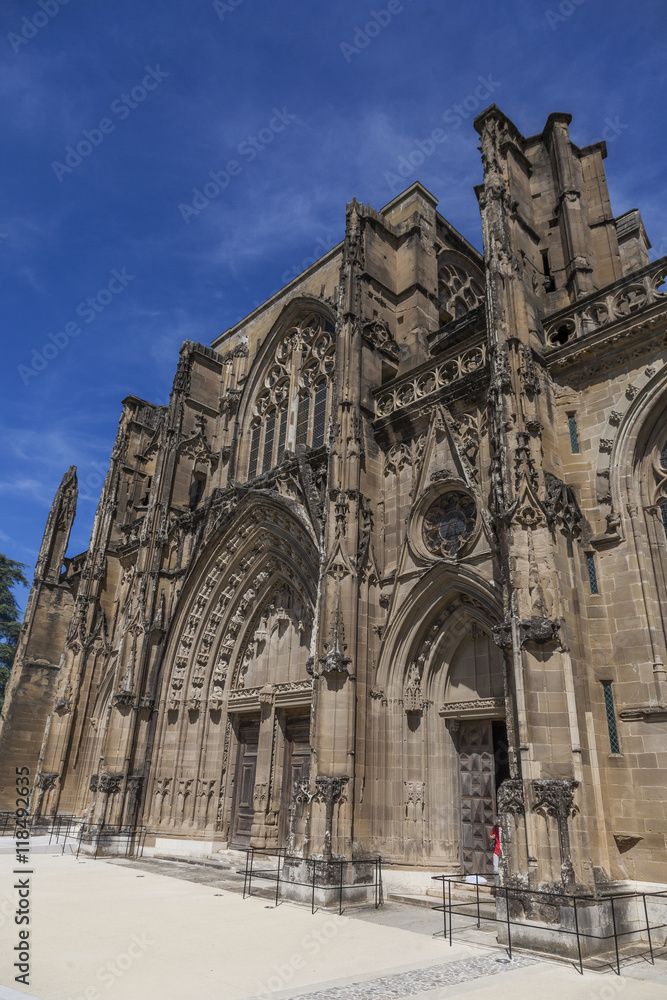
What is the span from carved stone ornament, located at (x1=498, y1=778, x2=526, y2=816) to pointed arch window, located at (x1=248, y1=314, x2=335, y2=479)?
10855 millimetres

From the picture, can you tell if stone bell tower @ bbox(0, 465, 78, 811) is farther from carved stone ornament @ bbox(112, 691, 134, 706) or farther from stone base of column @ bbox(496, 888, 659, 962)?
stone base of column @ bbox(496, 888, 659, 962)

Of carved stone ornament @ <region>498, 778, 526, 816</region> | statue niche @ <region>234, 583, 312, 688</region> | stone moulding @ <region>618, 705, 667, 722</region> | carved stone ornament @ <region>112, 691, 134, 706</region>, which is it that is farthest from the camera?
carved stone ornament @ <region>112, 691, 134, 706</region>

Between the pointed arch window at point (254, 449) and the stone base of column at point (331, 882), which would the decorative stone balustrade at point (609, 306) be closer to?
the stone base of column at point (331, 882)

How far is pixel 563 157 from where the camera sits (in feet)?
48.6

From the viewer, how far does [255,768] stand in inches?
660

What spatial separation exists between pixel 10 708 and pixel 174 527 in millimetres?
10750

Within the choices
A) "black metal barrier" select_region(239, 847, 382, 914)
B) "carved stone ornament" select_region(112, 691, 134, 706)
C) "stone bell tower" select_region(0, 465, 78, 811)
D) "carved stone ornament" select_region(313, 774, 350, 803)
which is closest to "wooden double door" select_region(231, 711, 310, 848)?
"carved stone ornament" select_region(112, 691, 134, 706)

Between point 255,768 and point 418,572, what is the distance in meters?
7.35

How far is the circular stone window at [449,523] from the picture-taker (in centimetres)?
1286

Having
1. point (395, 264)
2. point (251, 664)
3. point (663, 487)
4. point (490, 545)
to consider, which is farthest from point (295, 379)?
point (663, 487)

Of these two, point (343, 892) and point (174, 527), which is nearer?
point (343, 892)

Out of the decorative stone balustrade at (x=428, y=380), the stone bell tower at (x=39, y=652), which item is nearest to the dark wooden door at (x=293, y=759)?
the decorative stone balustrade at (x=428, y=380)

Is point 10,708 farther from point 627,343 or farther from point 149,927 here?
point 627,343

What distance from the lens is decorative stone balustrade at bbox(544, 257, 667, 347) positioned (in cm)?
1114
